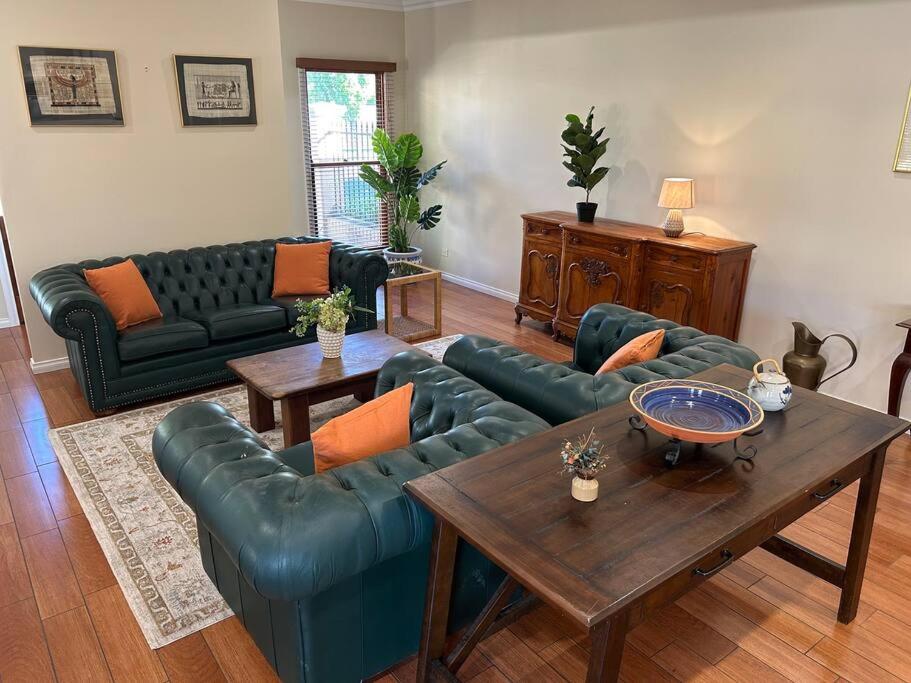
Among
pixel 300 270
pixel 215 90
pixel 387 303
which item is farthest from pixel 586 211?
pixel 215 90

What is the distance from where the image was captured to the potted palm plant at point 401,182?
23.5 feet

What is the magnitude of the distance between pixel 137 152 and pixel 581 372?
386cm

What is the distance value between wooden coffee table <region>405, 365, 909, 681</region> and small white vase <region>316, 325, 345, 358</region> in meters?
1.99

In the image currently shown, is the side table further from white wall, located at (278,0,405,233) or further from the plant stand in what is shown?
white wall, located at (278,0,405,233)

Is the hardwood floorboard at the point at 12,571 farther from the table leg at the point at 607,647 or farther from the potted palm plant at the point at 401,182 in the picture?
the potted palm plant at the point at 401,182

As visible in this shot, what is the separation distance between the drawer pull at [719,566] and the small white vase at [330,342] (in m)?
2.59

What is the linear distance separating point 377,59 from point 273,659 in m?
6.67

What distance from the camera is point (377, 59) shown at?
745 centimetres

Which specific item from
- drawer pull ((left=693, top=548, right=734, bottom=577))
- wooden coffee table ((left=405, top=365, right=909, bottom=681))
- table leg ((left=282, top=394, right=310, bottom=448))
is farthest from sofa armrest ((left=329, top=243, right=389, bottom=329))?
drawer pull ((left=693, top=548, right=734, bottom=577))

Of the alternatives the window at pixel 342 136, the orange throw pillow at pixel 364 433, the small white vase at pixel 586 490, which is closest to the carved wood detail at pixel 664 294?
the orange throw pillow at pixel 364 433

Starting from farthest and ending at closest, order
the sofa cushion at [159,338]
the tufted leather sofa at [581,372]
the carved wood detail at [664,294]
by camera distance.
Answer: the carved wood detail at [664,294] < the sofa cushion at [159,338] < the tufted leather sofa at [581,372]

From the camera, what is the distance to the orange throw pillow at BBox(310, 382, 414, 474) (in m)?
2.26

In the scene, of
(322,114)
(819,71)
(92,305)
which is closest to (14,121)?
(92,305)

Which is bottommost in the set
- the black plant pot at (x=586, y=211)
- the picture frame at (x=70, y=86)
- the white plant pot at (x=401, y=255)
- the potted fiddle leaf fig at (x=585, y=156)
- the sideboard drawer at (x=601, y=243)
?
the white plant pot at (x=401, y=255)
